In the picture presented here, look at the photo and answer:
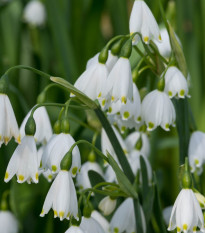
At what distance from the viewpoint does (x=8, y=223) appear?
1.91m

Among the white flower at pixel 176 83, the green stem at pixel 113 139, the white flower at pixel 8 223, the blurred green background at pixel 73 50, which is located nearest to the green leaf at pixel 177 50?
the white flower at pixel 176 83

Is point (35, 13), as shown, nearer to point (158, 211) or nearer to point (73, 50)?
point (73, 50)

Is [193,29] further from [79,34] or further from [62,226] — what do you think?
[62,226]

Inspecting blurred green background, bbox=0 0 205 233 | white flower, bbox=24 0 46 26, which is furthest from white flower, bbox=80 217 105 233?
white flower, bbox=24 0 46 26

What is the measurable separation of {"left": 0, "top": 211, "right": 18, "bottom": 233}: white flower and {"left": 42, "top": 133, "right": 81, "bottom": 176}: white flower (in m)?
0.57

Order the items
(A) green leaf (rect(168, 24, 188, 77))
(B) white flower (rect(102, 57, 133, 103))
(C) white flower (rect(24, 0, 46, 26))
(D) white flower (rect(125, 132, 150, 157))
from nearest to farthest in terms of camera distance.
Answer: (B) white flower (rect(102, 57, 133, 103))
(A) green leaf (rect(168, 24, 188, 77))
(D) white flower (rect(125, 132, 150, 157))
(C) white flower (rect(24, 0, 46, 26))

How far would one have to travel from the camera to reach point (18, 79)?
297 centimetres

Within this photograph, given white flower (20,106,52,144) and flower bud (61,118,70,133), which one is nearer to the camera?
flower bud (61,118,70,133)

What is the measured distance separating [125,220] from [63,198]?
1.15 ft

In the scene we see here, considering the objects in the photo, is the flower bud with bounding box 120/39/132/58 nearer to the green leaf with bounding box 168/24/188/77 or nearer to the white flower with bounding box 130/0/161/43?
the white flower with bounding box 130/0/161/43

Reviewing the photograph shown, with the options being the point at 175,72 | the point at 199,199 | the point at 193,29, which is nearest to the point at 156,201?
the point at 199,199

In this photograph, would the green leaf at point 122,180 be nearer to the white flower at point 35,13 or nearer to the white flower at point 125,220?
the white flower at point 125,220

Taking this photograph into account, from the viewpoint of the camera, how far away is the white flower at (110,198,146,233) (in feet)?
5.16

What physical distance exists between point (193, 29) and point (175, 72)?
1406 mm
